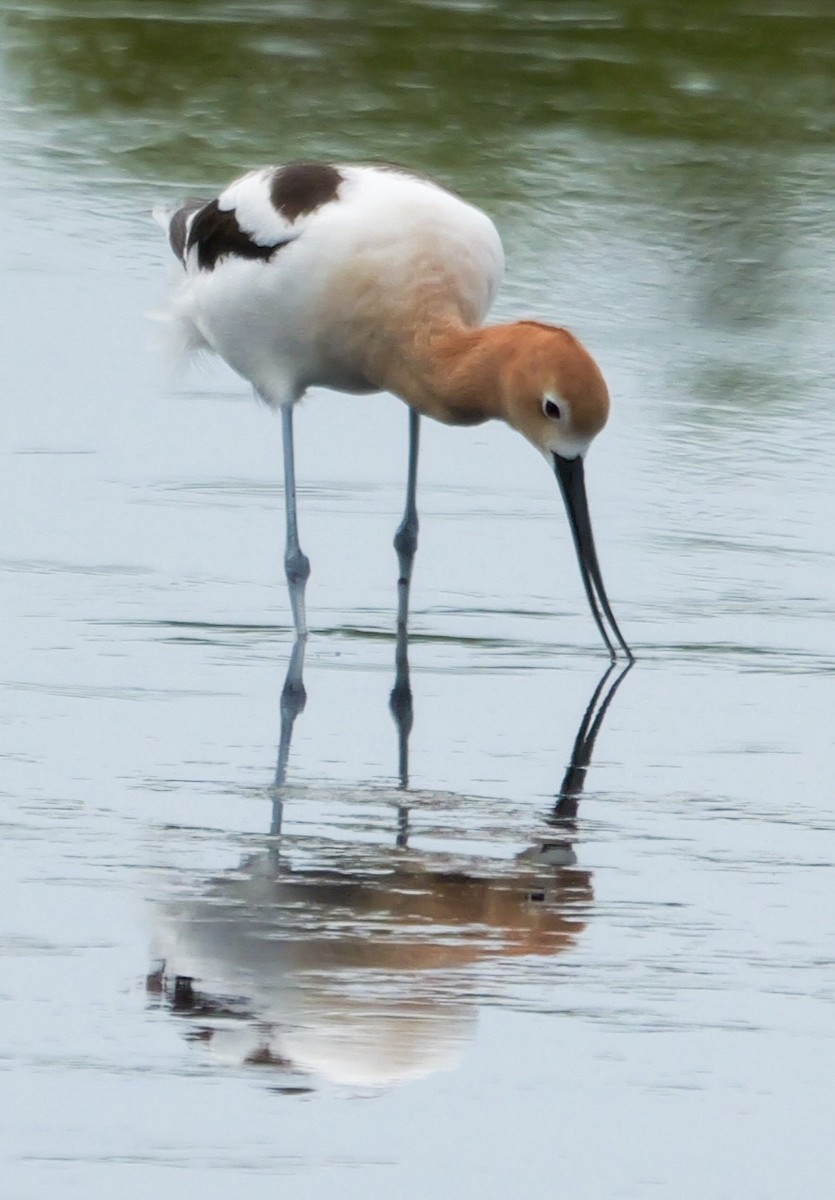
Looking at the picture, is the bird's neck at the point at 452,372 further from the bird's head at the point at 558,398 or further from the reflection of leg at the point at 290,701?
the reflection of leg at the point at 290,701

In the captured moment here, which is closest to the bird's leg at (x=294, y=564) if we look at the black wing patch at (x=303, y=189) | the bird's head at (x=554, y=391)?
the black wing patch at (x=303, y=189)

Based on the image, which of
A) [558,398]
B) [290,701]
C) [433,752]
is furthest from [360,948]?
[558,398]

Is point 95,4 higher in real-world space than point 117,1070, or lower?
higher

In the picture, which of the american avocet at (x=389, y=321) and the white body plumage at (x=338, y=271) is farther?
the white body plumage at (x=338, y=271)

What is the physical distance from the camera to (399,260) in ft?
23.9

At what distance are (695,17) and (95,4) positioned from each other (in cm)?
426

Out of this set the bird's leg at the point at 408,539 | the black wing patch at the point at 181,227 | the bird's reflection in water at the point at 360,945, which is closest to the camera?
the bird's reflection in water at the point at 360,945

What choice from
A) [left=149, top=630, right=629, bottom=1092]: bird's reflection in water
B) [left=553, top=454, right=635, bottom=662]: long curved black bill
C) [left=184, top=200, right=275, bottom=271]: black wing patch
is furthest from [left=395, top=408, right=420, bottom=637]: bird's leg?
[left=149, top=630, right=629, bottom=1092]: bird's reflection in water

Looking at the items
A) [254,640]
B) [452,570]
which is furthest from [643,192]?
[254,640]

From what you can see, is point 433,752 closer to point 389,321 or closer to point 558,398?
point 558,398

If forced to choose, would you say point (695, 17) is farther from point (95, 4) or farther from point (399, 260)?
point (399, 260)

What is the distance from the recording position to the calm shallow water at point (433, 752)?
433 cm

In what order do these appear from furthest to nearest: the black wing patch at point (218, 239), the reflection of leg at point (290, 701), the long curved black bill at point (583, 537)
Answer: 1. the black wing patch at point (218, 239)
2. the long curved black bill at point (583, 537)
3. the reflection of leg at point (290, 701)

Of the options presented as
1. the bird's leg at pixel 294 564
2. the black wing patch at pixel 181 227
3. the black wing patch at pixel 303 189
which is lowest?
the bird's leg at pixel 294 564
